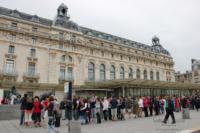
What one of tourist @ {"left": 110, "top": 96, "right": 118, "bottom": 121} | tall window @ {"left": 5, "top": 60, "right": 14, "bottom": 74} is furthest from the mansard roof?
tourist @ {"left": 110, "top": 96, "right": 118, "bottom": 121}

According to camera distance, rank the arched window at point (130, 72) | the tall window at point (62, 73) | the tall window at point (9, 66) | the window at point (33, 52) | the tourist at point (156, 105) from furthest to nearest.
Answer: the arched window at point (130, 72) → the tall window at point (62, 73) → the window at point (33, 52) → the tall window at point (9, 66) → the tourist at point (156, 105)

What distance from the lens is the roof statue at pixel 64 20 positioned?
163 feet

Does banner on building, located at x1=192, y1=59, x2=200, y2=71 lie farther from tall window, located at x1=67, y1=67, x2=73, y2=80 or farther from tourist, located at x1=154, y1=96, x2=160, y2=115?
tourist, located at x1=154, y1=96, x2=160, y2=115

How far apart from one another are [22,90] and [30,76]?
125 inches

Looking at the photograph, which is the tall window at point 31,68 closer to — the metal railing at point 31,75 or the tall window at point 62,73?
the metal railing at point 31,75

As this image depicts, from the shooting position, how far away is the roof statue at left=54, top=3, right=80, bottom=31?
49.6 meters

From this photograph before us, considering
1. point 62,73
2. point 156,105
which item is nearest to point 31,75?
point 62,73

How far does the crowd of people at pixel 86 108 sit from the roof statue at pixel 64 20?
113 ft

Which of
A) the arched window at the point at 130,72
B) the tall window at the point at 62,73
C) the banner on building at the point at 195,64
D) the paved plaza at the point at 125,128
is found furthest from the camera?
the banner on building at the point at 195,64

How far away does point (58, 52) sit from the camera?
152 ft

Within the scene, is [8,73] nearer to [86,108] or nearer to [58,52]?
[58,52]

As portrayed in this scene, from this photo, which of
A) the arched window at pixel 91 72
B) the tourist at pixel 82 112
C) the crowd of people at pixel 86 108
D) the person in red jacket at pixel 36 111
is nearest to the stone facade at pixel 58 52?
the arched window at pixel 91 72

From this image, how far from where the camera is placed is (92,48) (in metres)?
52.4

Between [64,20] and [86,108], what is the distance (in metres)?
39.3
